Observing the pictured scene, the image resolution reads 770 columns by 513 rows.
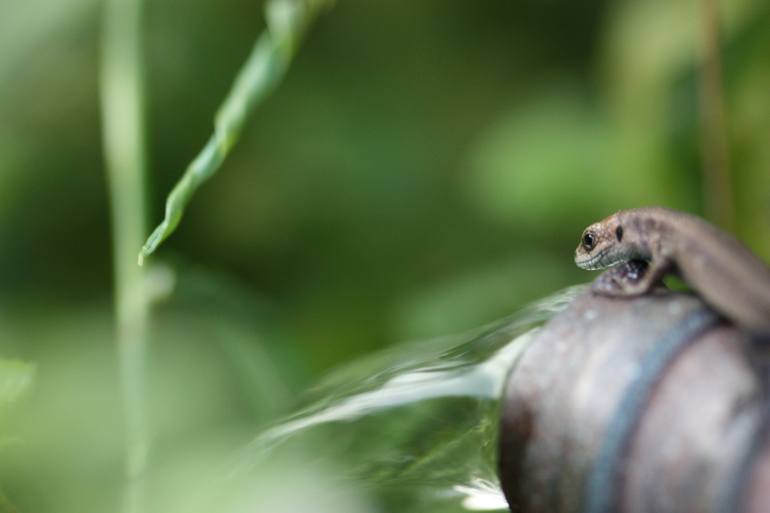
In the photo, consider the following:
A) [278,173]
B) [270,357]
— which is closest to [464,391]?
[270,357]

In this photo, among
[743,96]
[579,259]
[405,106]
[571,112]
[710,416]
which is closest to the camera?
[710,416]

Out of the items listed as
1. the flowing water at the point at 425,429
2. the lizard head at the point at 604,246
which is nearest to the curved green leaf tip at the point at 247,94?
the flowing water at the point at 425,429

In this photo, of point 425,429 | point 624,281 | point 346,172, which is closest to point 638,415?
point 624,281

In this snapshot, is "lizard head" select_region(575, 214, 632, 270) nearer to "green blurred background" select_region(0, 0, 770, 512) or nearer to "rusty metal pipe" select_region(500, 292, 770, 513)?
"rusty metal pipe" select_region(500, 292, 770, 513)

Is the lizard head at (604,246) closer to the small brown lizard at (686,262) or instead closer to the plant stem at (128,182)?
the small brown lizard at (686,262)

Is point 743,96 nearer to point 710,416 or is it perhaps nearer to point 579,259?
point 579,259

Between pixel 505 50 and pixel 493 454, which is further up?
pixel 505 50

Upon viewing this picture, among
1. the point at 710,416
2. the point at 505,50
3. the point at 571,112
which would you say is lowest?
the point at 710,416
